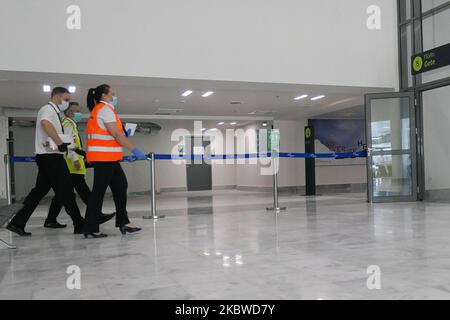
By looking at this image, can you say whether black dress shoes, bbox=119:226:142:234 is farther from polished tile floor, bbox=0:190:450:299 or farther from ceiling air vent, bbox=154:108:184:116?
ceiling air vent, bbox=154:108:184:116

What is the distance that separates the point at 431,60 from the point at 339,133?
7.86 metres

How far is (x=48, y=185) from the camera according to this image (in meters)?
4.70

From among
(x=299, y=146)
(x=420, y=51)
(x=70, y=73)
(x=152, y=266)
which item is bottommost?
(x=152, y=266)

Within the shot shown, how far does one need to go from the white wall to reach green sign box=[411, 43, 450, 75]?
54 centimetres

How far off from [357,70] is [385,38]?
2.86 ft

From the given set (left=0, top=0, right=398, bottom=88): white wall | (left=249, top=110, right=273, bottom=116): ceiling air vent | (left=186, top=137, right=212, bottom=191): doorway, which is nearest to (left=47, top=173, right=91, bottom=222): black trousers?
(left=0, top=0, right=398, bottom=88): white wall

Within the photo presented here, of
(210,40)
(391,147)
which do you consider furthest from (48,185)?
(391,147)

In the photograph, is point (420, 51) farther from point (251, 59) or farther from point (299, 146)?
point (299, 146)

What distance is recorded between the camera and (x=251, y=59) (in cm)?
751

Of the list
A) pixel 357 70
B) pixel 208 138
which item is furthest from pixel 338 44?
pixel 208 138

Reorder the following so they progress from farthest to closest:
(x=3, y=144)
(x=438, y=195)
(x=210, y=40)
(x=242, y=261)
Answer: (x=3, y=144), (x=438, y=195), (x=210, y=40), (x=242, y=261)

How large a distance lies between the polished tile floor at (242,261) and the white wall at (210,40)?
286cm

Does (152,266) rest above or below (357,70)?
below

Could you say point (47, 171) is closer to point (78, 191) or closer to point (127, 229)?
point (78, 191)
